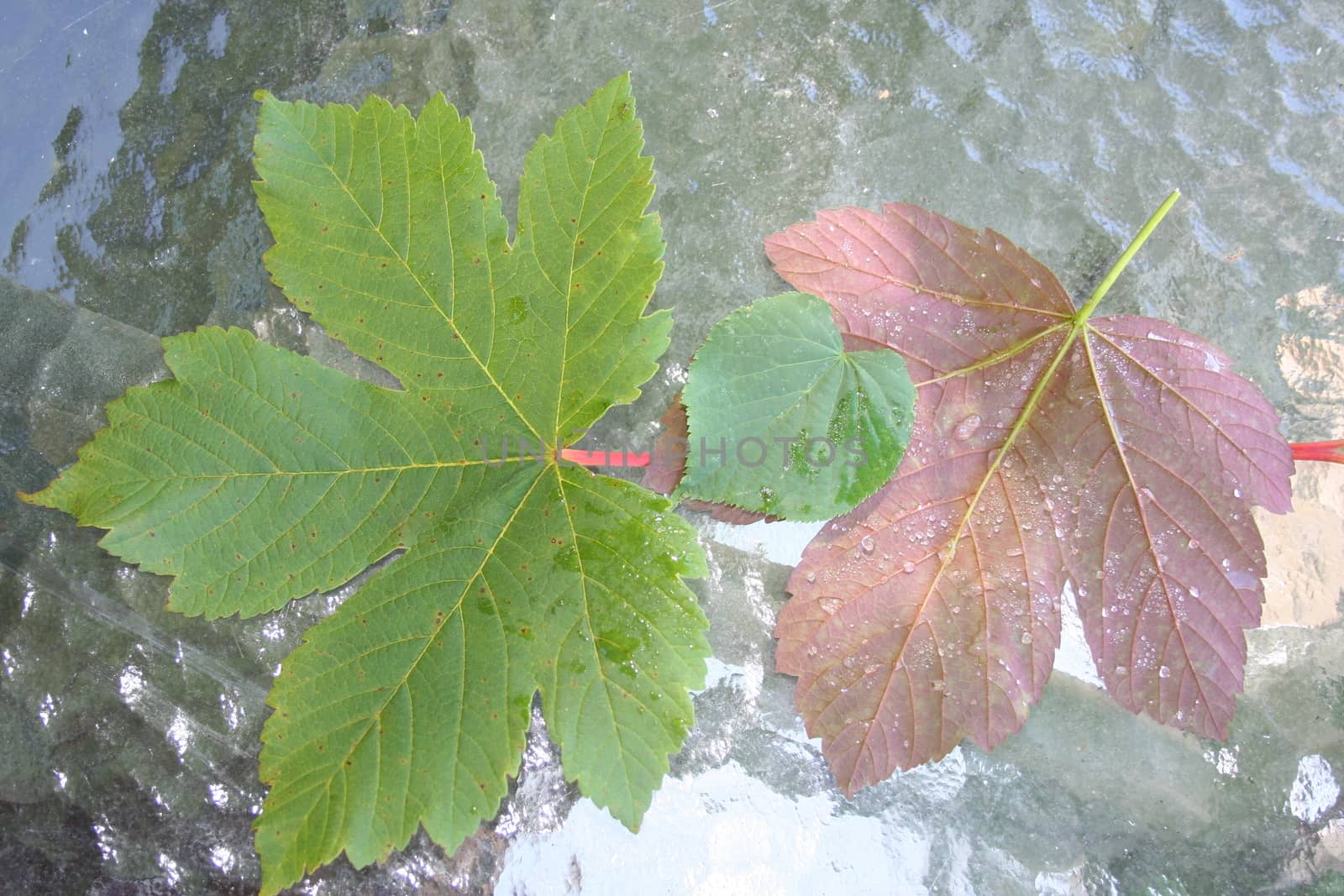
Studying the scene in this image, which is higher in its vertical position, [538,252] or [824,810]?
[538,252]

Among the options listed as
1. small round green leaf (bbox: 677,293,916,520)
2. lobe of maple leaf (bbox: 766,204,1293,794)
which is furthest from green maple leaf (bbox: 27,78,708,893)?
lobe of maple leaf (bbox: 766,204,1293,794)

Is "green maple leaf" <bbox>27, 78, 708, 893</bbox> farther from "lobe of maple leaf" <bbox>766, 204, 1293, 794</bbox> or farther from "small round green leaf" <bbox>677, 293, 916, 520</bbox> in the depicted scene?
"lobe of maple leaf" <bbox>766, 204, 1293, 794</bbox>

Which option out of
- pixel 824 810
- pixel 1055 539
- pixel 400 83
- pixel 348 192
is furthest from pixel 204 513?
pixel 1055 539

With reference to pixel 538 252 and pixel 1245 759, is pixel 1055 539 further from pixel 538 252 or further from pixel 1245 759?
pixel 538 252

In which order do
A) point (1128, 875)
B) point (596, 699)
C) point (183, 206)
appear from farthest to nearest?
1. point (183, 206)
2. point (1128, 875)
3. point (596, 699)

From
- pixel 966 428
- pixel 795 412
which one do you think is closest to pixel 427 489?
pixel 795 412

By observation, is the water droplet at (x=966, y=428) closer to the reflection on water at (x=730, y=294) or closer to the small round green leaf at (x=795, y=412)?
the small round green leaf at (x=795, y=412)

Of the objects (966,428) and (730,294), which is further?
(730,294)

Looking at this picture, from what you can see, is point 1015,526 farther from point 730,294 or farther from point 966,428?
point 730,294
